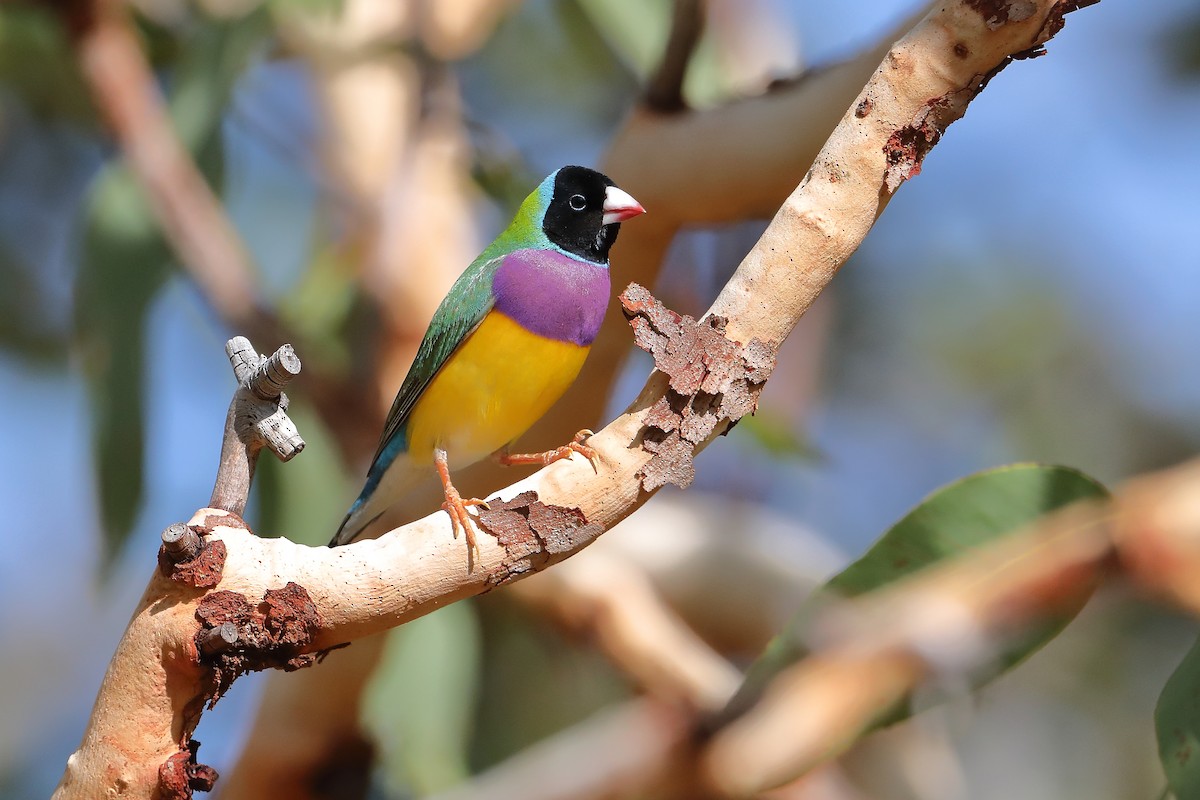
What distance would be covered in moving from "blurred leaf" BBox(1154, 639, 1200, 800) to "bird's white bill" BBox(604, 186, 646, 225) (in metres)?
1.08

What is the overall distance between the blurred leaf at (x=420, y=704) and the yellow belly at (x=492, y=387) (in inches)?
37.0

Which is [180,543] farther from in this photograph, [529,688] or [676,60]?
[529,688]

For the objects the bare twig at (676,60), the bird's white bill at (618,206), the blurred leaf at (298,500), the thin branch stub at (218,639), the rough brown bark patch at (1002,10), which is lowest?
the thin branch stub at (218,639)

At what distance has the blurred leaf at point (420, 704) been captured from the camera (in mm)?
2908

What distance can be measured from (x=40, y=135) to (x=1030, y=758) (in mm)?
4130

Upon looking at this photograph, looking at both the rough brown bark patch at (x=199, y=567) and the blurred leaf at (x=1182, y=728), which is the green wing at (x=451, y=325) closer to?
the rough brown bark patch at (x=199, y=567)

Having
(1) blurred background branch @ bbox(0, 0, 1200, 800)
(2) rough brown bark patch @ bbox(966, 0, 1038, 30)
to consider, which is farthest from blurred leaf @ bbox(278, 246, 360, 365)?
(2) rough brown bark patch @ bbox(966, 0, 1038, 30)

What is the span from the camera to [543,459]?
1923mm

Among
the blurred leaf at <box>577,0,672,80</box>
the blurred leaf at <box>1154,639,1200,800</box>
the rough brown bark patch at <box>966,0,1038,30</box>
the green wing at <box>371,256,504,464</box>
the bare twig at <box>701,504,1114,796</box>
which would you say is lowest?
the blurred leaf at <box>1154,639,1200,800</box>

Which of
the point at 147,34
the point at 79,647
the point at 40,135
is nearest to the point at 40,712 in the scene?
the point at 79,647

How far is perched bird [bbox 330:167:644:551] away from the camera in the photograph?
1.95 m

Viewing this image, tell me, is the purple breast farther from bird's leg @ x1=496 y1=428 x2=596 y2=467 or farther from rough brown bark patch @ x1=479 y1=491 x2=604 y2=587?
rough brown bark patch @ x1=479 y1=491 x2=604 y2=587

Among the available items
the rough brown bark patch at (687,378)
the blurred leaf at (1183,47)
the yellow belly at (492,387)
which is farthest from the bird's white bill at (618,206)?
the blurred leaf at (1183,47)

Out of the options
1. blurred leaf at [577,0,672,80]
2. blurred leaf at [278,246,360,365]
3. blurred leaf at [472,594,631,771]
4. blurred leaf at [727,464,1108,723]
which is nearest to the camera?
blurred leaf at [727,464,1108,723]
